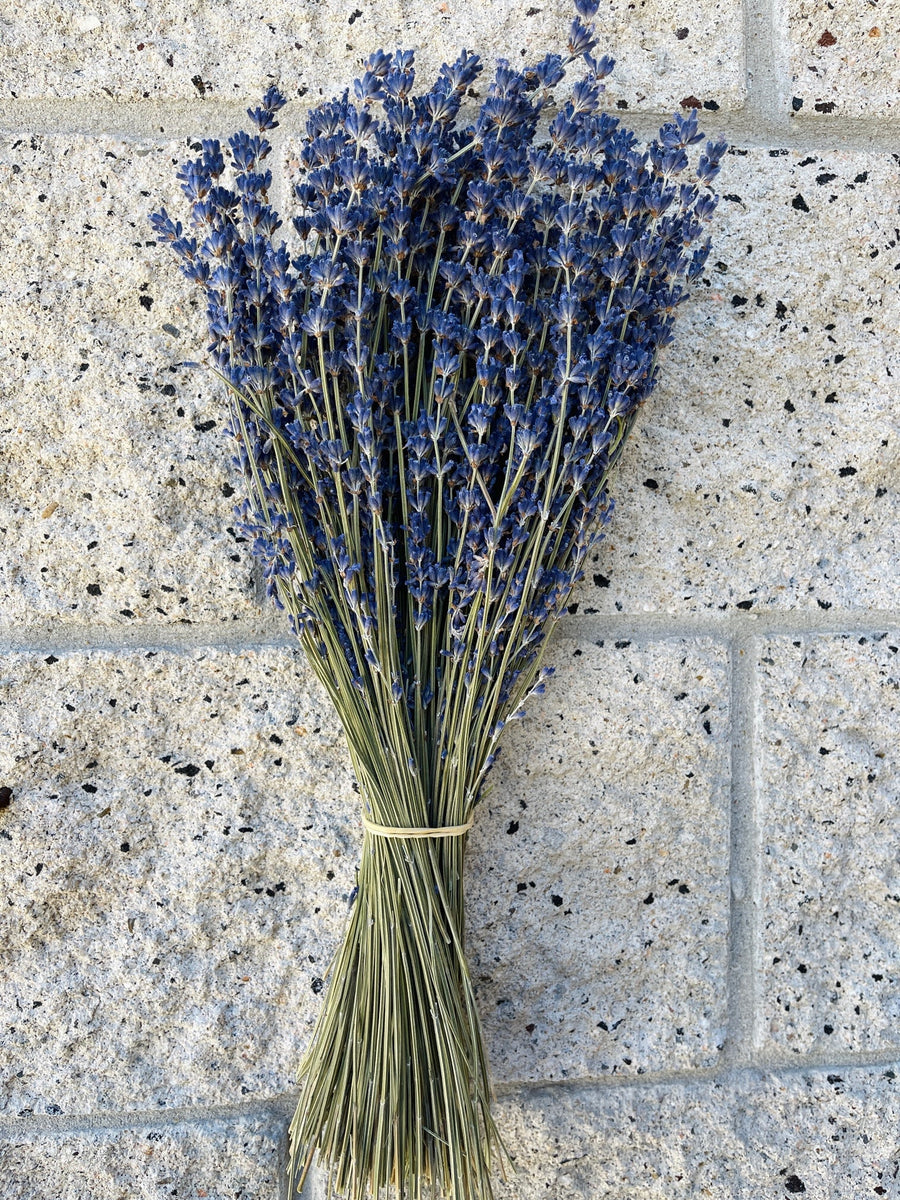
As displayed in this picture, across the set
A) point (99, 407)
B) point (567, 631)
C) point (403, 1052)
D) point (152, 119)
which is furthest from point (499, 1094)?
point (152, 119)

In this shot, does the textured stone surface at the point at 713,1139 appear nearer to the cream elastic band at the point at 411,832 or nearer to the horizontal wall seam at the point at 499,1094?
the horizontal wall seam at the point at 499,1094

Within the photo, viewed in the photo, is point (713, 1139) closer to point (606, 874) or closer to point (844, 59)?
point (606, 874)

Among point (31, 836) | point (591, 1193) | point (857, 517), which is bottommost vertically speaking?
point (591, 1193)

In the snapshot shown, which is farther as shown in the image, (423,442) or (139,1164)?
(139,1164)

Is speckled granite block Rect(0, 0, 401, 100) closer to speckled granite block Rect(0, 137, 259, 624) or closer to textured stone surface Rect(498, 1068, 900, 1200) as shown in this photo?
speckled granite block Rect(0, 137, 259, 624)

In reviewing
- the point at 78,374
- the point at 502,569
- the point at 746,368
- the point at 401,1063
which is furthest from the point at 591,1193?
the point at 78,374

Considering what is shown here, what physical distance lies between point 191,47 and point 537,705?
0.68 meters

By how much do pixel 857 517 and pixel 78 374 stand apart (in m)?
0.74

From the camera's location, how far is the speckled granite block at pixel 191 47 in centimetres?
88

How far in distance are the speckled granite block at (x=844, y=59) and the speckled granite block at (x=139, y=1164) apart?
3.64 ft

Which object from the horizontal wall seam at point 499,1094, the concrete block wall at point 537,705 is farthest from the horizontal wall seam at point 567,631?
the horizontal wall seam at point 499,1094

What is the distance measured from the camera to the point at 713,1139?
3.00ft

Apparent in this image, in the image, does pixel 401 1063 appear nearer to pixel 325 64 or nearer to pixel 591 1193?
Answer: pixel 591 1193

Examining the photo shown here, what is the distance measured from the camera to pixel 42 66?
880mm
